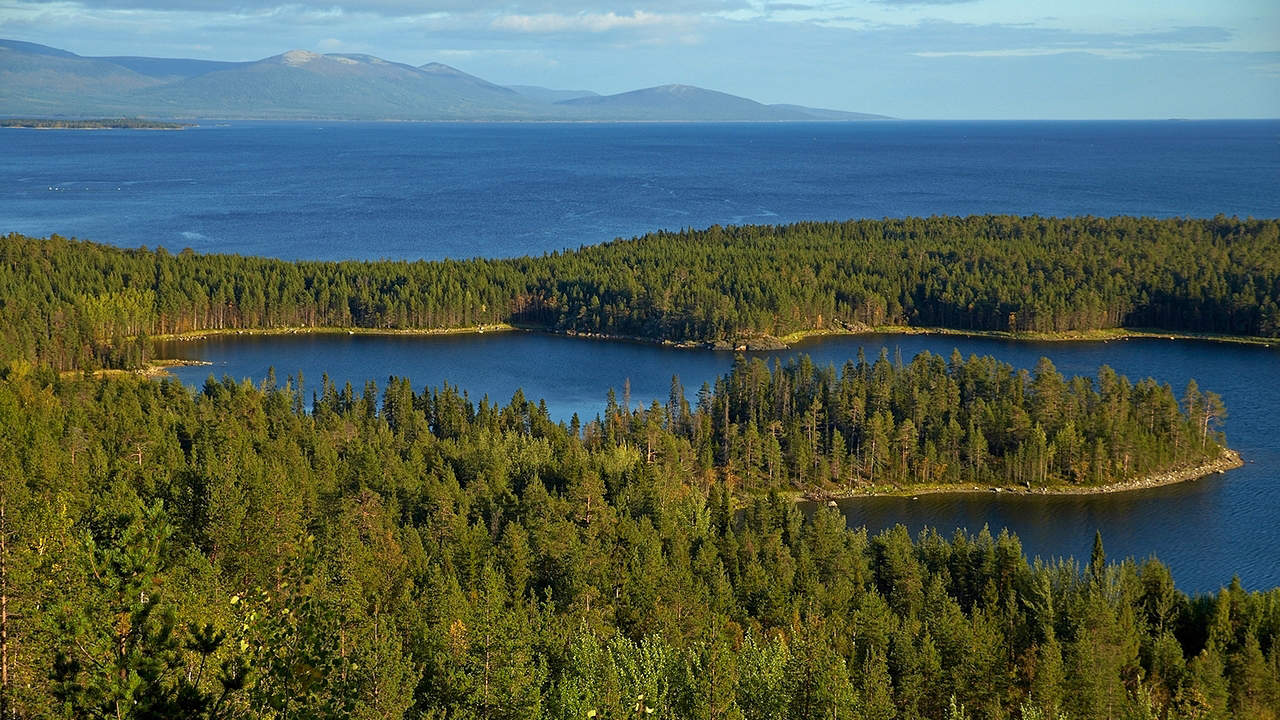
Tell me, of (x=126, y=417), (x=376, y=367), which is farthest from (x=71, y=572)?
(x=376, y=367)

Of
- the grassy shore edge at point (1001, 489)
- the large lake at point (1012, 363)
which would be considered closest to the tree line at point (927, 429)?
the grassy shore edge at point (1001, 489)

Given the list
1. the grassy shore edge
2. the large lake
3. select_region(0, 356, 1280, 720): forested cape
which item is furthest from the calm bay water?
select_region(0, 356, 1280, 720): forested cape

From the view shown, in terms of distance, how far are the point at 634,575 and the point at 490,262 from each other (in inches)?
3229

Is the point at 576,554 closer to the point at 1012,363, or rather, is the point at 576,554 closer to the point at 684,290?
the point at 1012,363

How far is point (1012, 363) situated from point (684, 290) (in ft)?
97.9

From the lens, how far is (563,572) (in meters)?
38.9

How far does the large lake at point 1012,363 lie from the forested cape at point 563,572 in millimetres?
4255

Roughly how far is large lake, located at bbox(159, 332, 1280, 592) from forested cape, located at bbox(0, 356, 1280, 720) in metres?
4.25

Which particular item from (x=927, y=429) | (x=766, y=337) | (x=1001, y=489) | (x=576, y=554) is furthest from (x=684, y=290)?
(x=576, y=554)

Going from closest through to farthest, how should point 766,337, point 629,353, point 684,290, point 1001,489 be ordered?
point 1001,489, point 629,353, point 766,337, point 684,290

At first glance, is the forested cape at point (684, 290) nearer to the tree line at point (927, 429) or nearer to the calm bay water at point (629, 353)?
the calm bay water at point (629, 353)

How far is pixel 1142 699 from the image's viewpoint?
28.2 metres

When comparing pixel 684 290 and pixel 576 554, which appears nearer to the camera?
pixel 576 554

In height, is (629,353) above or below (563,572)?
above
